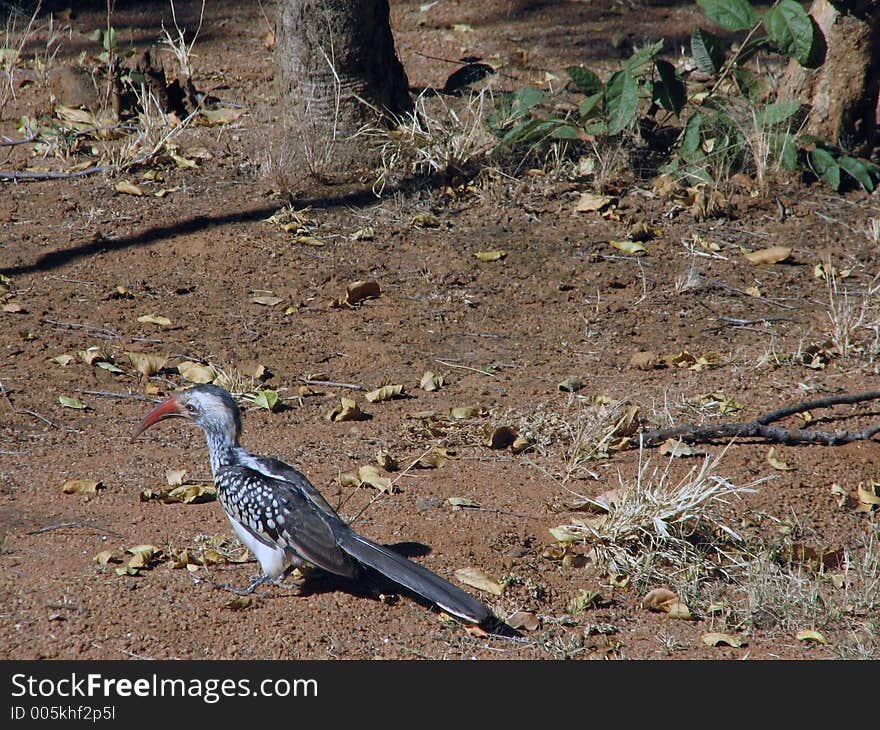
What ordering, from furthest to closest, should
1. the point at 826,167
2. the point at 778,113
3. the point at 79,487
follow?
the point at 826,167 < the point at 778,113 < the point at 79,487

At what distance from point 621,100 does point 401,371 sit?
9.67 feet

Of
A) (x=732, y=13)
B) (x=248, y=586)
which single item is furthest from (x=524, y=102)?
(x=248, y=586)

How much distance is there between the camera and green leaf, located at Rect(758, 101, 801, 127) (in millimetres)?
7719

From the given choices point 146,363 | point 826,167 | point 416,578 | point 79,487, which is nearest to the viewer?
point 416,578

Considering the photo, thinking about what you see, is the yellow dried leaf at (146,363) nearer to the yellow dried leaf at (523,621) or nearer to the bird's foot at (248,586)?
the bird's foot at (248,586)

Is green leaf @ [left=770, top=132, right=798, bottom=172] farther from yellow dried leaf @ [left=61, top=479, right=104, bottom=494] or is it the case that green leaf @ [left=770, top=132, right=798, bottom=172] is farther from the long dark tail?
yellow dried leaf @ [left=61, top=479, right=104, bottom=494]

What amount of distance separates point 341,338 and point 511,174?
97.8 inches

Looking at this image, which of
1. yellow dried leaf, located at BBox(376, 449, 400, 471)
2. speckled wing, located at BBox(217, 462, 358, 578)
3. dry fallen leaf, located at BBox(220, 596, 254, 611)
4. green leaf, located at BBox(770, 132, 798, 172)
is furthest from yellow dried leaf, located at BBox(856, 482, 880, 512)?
green leaf, located at BBox(770, 132, 798, 172)

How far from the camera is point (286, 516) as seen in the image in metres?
4.04

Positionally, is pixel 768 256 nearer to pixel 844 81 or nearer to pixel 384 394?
pixel 844 81

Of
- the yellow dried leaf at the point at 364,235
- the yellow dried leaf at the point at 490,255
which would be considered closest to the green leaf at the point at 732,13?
the yellow dried leaf at the point at 490,255

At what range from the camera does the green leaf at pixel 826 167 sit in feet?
26.1

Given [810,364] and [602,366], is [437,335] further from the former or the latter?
[810,364]

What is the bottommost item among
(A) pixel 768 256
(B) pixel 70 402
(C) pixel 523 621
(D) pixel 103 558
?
(C) pixel 523 621
